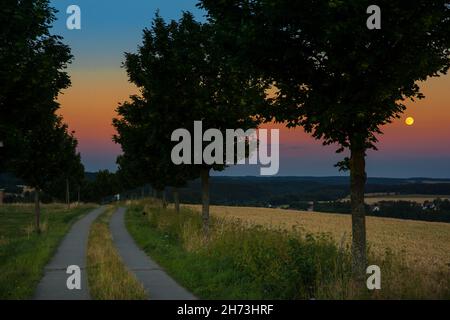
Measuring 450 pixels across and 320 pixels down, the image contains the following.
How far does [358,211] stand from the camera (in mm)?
9258

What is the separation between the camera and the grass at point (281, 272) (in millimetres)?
8664

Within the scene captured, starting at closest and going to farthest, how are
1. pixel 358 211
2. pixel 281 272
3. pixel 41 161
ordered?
pixel 358 211 < pixel 281 272 < pixel 41 161

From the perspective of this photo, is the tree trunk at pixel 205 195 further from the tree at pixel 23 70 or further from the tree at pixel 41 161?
the tree at pixel 41 161

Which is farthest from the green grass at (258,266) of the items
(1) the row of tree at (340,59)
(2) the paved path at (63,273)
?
(2) the paved path at (63,273)

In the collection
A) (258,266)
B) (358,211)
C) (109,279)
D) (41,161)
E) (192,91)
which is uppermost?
(192,91)

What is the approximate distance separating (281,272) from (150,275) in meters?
3.97

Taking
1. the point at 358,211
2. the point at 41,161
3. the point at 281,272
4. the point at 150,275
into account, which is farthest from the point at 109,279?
the point at 41,161

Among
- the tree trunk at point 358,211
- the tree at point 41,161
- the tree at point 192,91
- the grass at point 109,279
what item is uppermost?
the tree at point 192,91

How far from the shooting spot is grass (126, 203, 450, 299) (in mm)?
8664

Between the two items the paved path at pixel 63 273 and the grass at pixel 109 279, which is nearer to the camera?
the grass at pixel 109 279

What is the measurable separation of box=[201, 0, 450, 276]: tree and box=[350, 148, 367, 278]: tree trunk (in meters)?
0.02

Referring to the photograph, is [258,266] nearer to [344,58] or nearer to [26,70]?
[344,58]

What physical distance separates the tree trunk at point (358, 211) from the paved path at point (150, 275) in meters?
3.34

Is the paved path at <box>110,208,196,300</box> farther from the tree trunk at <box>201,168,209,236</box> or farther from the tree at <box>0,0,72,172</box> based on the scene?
the tree at <box>0,0,72,172</box>
